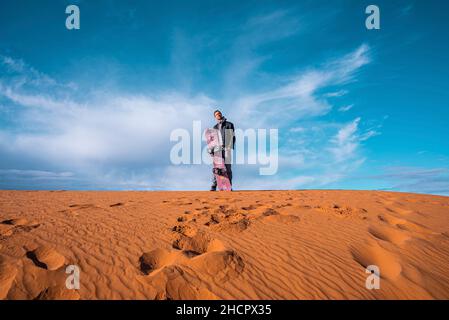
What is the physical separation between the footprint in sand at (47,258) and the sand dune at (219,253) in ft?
0.04

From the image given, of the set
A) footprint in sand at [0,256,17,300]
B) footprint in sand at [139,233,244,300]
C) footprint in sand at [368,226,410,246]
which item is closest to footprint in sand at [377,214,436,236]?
footprint in sand at [368,226,410,246]

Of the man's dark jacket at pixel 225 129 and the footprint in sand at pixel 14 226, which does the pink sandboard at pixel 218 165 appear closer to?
the man's dark jacket at pixel 225 129

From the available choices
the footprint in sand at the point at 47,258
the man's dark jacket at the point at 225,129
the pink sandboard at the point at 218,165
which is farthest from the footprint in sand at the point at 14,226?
the man's dark jacket at the point at 225,129

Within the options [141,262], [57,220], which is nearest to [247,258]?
[141,262]

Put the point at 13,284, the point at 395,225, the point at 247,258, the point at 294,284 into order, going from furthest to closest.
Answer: the point at 395,225 < the point at 247,258 < the point at 294,284 < the point at 13,284

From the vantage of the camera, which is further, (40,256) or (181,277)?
(40,256)

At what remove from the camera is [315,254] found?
3.71m

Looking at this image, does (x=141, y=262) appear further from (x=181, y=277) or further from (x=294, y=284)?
(x=294, y=284)

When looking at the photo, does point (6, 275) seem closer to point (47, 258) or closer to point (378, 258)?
point (47, 258)

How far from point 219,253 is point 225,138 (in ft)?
23.9

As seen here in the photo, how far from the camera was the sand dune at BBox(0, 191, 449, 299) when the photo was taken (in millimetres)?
2773

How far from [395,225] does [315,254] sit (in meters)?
2.89

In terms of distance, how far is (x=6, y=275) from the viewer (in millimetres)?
2766

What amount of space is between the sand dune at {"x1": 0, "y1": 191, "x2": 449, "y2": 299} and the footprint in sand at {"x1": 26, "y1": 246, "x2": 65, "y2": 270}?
0.5 inches
